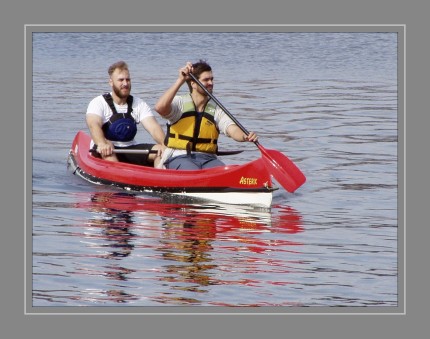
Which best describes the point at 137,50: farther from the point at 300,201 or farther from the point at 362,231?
the point at 362,231

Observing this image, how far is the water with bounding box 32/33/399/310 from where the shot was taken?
10.8 m

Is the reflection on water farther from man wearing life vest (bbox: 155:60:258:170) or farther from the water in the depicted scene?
man wearing life vest (bbox: 155:60:258:170)

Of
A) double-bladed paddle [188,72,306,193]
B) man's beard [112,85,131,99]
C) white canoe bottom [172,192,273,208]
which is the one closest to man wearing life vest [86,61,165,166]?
man's beard [112,85,131,99]

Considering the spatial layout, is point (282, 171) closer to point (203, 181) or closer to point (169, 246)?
point (203, 181)

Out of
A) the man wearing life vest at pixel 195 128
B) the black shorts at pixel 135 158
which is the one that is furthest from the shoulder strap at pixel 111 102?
the man wearing life vest at pixel 195 128

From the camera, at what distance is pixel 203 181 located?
13367mm

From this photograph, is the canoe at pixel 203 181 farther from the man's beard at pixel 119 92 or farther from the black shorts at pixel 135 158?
the man's beard at pixel 119 92

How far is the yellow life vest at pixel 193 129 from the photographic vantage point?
13.6 meters

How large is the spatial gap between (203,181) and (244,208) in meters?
0.44

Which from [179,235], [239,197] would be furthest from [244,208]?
[179,235]

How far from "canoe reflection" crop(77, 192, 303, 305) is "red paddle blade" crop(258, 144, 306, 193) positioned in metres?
0.24

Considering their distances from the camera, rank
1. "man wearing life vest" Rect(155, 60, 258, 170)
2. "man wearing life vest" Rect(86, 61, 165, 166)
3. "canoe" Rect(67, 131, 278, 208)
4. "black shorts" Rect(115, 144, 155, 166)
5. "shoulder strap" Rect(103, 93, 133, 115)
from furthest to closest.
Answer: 1. "black shorts" Rect(115, 144, 155, 166)
2. "shoulder strap" Rect(103, 93, 133, 115)
3. "man wearing life vest" Rect(86, 61, 165, 166)
4. "man wearing life vest" Rect(155, 60, 258, 170)
5. "canoe" Rect(67, 131, 278, 208)

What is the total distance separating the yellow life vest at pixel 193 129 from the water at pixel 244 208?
0.55 meters

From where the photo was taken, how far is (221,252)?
1173 centimetres
